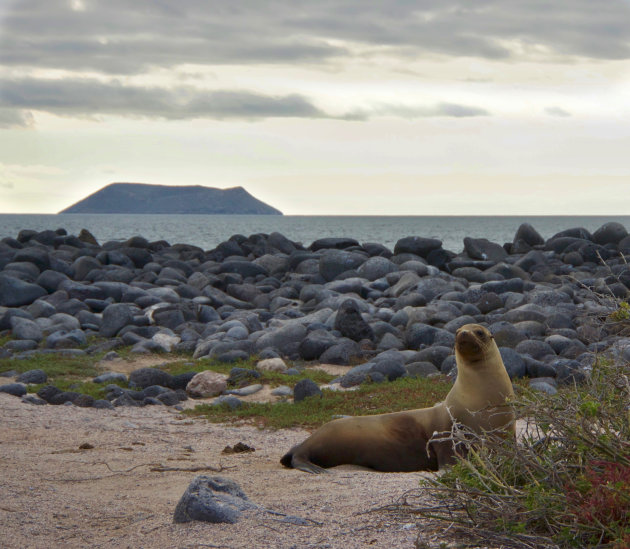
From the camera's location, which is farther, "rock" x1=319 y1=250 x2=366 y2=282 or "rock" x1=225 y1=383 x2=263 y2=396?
"rock" x1=319 y1=250 x2=366 y2=282

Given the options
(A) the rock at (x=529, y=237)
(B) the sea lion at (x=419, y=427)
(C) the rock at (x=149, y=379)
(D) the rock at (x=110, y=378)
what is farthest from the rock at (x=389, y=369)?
(A) the rock at (x=529, y=237)

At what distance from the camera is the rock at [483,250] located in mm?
29562

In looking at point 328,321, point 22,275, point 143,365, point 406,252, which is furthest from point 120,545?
point 406,252

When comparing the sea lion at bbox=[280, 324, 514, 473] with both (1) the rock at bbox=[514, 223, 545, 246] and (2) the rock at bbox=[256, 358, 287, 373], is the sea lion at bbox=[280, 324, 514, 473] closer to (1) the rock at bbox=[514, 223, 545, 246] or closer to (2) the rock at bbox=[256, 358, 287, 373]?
(2) the rock at bbox=[256, 358, 287, 373]

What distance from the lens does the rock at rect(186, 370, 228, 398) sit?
12.3 meters

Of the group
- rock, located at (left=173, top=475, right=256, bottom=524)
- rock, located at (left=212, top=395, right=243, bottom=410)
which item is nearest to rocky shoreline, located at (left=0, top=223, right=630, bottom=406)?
rock, located at (left=212, top=395, right=243, bottom=410)

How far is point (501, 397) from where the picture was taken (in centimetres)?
731

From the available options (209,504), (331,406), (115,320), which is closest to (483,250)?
(115,320)

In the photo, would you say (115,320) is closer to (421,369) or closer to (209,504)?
(421,369)

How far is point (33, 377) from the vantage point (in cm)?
1260

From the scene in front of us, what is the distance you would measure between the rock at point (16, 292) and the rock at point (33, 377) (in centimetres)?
788

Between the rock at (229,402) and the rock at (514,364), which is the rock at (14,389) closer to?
the rock at (229,402)

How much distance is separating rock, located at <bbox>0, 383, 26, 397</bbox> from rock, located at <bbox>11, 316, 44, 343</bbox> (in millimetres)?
4263

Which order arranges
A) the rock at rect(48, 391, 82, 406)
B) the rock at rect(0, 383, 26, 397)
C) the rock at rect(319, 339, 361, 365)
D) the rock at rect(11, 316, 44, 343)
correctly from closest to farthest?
the rock at rect(48, 391, 82, 406) < the rock at rect(0, 383, 26, 397) < the rock at rect(319, 339, 361, 365) < the rock at rect(11, 316, 44, 343)
